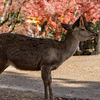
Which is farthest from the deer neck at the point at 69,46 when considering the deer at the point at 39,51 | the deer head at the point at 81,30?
the deer head at the point at 81,30

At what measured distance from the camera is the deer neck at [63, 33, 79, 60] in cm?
561

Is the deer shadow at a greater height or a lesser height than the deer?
lesser

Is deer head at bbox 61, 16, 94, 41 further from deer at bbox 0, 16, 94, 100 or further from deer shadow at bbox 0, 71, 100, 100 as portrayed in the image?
deer shadow at bbox 0, 71, 100, 100

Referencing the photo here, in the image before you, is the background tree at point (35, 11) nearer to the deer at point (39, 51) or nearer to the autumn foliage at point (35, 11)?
the autumn foliage at point (35, 11)

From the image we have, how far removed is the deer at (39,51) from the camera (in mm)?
5336

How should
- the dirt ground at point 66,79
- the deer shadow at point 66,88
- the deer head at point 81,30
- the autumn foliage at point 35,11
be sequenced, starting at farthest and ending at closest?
the autumn foliage at point 35,11 → the dirt ground at point 66,79 → the deer shadow at point 66,88 → the deer head at point 81,30

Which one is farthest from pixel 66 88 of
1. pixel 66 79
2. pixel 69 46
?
pixel 69 46

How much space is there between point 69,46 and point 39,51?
902mm

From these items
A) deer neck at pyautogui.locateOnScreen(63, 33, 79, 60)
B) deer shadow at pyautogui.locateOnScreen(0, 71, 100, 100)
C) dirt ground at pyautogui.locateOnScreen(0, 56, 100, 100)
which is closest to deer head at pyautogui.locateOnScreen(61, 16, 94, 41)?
deer neck at pyautogui.locateOnScreen(63, 33, 79, 60)

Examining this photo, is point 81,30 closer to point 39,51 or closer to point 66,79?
point 39,51

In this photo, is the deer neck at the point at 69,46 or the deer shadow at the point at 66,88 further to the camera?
the deer shadow at the point at 66,88

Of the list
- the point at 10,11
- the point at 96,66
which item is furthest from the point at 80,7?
the point at 10,11

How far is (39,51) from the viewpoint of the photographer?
545cm

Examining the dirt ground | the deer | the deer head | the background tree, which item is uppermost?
the background tree
